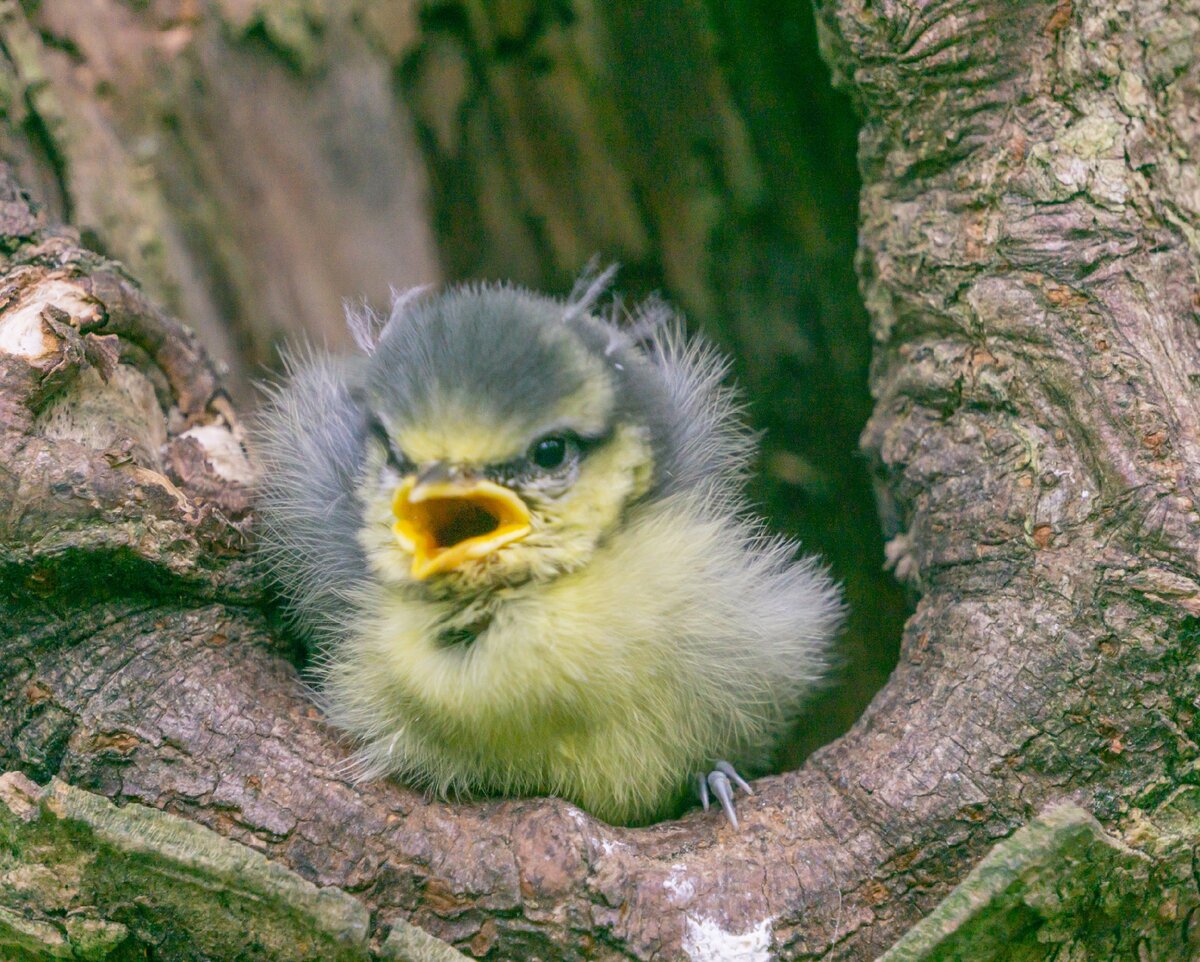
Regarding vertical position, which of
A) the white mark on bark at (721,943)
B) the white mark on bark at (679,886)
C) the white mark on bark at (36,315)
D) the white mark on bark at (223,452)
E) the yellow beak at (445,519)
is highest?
the white mark on bark at (36,315)

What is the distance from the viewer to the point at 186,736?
1.63m

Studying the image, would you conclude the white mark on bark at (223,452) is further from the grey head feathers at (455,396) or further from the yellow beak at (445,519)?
the yellow beak at (445,519)

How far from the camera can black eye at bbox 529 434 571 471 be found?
5.81ft

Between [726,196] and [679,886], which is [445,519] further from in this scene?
[726,196]

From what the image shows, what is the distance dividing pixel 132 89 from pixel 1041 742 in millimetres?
2462

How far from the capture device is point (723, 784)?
1880mm

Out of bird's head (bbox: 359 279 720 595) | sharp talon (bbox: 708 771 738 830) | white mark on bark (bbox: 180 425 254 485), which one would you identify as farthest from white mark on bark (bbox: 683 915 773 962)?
white mark on bark (bbox: 180 425 254 485)

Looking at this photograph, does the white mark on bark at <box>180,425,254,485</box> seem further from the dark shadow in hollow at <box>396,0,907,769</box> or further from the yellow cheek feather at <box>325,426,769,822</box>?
the dark shadow in hollow at <box>396,0,907,769</box>

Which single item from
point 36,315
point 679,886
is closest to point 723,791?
point 679,886

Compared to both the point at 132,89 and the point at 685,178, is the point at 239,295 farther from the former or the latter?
the point at 685,178

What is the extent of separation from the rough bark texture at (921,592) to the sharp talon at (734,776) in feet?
0.23

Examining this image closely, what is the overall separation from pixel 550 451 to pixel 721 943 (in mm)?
754

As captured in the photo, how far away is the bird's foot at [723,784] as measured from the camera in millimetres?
1826

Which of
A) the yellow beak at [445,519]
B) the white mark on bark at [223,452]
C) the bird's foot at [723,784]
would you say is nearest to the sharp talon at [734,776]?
the bird's foot at [723,784]
